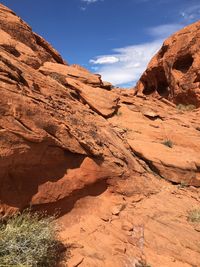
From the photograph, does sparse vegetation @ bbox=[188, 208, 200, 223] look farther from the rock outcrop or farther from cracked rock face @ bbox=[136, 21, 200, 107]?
cracked rock face @ bbox=[136, 21, 200, 107]

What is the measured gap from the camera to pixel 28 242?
4684 mm

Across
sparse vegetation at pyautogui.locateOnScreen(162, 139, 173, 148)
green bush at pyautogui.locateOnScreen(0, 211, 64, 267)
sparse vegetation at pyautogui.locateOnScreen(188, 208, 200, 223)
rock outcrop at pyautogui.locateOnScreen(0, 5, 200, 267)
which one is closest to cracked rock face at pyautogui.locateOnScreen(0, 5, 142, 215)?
rock outcrop at pyautogui.locateOnScreen(0, 5, 200, 267)

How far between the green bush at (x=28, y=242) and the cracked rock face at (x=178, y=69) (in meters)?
14.8

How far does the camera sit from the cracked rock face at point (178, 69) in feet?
62.6

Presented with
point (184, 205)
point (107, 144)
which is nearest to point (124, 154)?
point (107, 144)

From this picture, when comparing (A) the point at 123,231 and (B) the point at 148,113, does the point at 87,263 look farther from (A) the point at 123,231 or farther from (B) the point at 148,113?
(B) the point at 148,113

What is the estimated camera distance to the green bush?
14.3 feet

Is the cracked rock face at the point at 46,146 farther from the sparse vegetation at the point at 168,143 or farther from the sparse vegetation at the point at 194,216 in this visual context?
the sparse vegetation at the point at 168,143

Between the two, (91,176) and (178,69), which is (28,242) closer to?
(91,176)

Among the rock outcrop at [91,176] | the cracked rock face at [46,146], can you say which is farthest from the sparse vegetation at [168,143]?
the cracked rock face at [46,146]

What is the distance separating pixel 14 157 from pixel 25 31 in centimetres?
884

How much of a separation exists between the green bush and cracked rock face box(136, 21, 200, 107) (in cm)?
1483

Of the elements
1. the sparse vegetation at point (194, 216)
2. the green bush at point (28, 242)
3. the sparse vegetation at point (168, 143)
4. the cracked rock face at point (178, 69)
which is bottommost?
the sparse vegetation at point (194, 216)

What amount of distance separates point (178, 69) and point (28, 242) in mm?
17958
